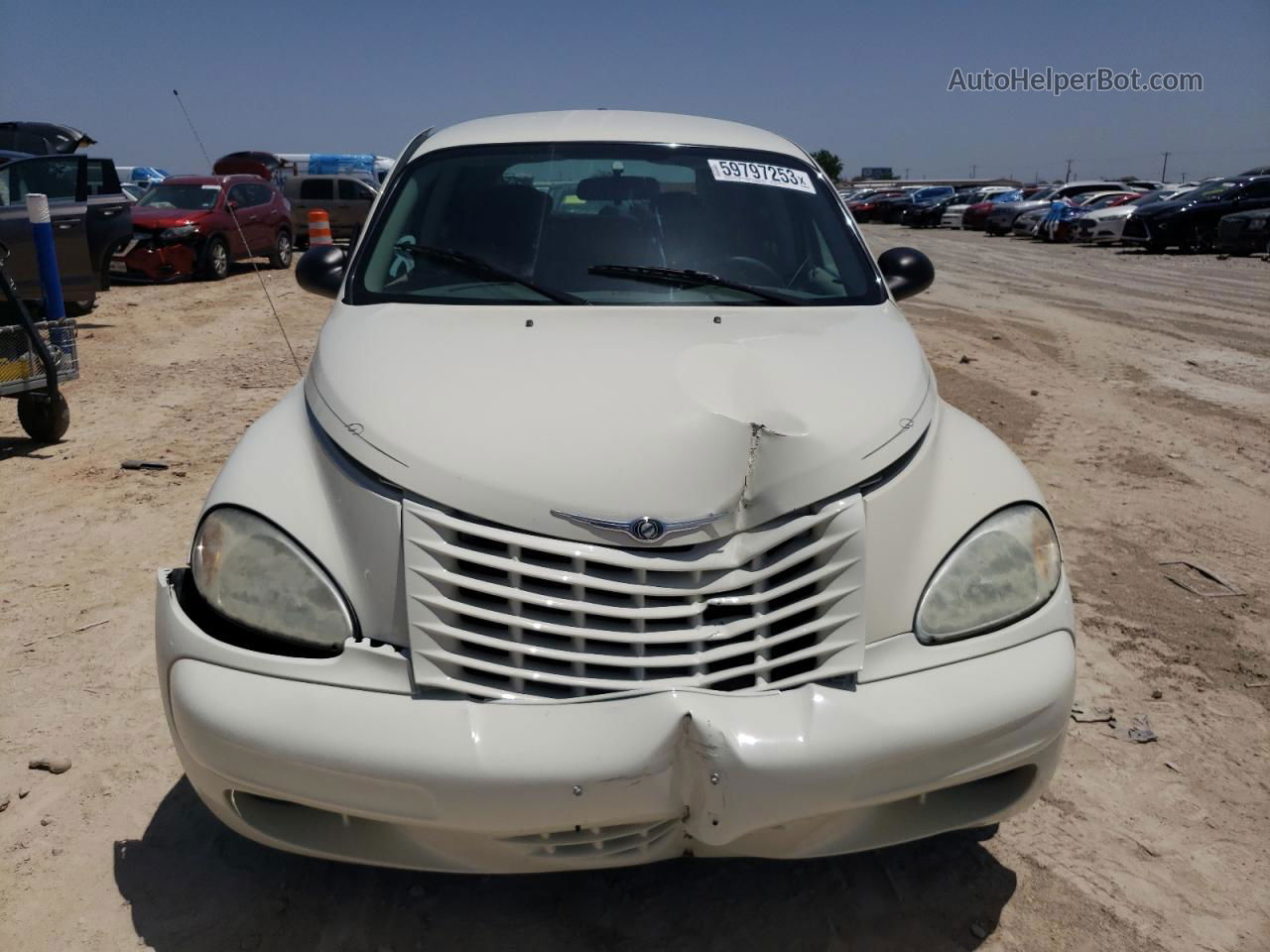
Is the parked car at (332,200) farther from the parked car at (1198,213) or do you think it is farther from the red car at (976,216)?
the red car at (976,216)

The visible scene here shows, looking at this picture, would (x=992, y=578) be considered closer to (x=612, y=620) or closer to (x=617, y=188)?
(x=612, y=620)

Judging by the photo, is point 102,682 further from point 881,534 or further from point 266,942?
point 881,534

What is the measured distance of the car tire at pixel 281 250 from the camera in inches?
692

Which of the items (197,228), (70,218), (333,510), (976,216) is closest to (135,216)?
(197,228)

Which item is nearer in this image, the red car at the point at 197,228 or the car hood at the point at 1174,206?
the red car at the point at 197,228

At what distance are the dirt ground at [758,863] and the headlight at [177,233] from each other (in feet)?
30.5

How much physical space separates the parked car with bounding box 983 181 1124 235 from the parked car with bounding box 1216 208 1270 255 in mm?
9833

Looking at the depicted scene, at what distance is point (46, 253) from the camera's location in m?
7.87

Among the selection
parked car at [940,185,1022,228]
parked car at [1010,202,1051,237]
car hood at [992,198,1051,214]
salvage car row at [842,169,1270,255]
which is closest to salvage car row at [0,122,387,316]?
salvage car row at [842,169,1270,255]

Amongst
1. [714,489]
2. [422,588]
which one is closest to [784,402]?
[714,489]

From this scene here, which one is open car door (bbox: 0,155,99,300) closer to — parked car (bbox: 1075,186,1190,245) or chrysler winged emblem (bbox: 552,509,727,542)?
chrysler winged emblem (bbox: 552,509,727,542)

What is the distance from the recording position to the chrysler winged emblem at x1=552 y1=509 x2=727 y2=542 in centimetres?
202

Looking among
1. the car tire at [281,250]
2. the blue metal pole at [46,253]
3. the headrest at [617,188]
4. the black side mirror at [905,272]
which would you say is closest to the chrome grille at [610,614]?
the headrest at [617,188]

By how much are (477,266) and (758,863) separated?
1.85m
